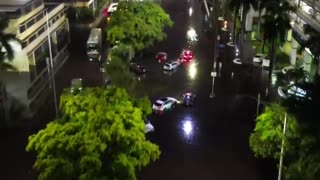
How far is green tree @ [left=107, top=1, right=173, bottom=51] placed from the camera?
61.6 m

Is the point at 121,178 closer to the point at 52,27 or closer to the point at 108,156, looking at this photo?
the point at 108,156

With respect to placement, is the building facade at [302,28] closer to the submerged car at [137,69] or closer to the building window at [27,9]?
the submerged car at [137,69]

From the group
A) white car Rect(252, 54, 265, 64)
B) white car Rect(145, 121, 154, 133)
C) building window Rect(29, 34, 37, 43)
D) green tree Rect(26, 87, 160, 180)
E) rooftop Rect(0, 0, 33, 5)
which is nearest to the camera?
green tree Rect(26, 87, 160, 180)

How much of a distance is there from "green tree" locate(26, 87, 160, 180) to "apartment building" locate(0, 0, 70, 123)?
21.6 m

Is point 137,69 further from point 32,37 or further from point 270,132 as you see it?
point 270,132

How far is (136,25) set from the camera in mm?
62625

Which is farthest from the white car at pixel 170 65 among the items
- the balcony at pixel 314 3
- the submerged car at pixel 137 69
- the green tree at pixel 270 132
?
the green tree at pixel 270 132

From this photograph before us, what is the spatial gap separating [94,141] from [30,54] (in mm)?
40586

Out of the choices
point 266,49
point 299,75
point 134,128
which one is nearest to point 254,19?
point 266,49

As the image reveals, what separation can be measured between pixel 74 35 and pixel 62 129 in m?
62.5

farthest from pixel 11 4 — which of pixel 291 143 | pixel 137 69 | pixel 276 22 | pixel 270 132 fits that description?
pixel 291 143

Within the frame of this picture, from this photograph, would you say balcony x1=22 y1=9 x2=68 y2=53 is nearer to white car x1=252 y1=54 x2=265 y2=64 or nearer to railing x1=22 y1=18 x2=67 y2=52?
railing x1=22 y1=18 x2=67 y2=52

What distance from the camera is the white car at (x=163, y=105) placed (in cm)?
4766

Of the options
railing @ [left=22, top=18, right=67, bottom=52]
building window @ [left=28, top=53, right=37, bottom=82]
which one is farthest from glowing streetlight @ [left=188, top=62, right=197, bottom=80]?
railing @ [left=22, top=18, right=67, bottom=52]
